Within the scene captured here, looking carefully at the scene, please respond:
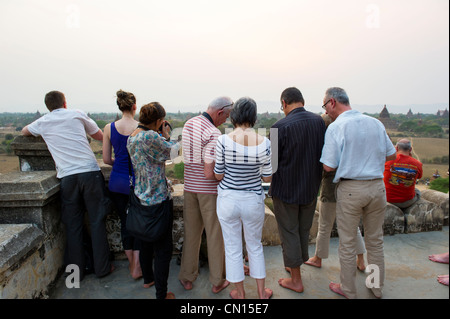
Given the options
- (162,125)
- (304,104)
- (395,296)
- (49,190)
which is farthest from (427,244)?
(49,190)

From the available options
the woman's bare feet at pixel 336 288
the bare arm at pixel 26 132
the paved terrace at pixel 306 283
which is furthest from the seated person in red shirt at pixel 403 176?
the bare arm at pixel 26 132

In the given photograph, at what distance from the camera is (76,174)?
8.63ft

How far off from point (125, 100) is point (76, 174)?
0.85 meters

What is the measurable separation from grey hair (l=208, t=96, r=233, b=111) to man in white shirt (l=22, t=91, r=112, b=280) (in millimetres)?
1242

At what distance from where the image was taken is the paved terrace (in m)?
2.55

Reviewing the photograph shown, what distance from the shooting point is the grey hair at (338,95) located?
2488mm

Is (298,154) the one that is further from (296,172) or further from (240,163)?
(240,163)

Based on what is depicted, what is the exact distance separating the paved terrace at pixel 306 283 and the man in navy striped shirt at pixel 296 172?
0.87 feet

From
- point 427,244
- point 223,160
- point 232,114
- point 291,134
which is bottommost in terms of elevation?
point 427,244

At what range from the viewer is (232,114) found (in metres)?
2.24

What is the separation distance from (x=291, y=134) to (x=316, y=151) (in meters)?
0.29

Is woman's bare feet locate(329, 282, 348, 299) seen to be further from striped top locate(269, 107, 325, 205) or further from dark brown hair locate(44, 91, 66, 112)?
dark brown hair locate(44, 91, 66, 112)

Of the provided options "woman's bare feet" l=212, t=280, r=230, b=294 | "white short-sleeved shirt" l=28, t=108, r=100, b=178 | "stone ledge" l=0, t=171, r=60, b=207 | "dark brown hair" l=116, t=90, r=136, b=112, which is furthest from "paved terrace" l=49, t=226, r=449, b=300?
"dark brown hair" l=116, t=90, r=136, b=112
